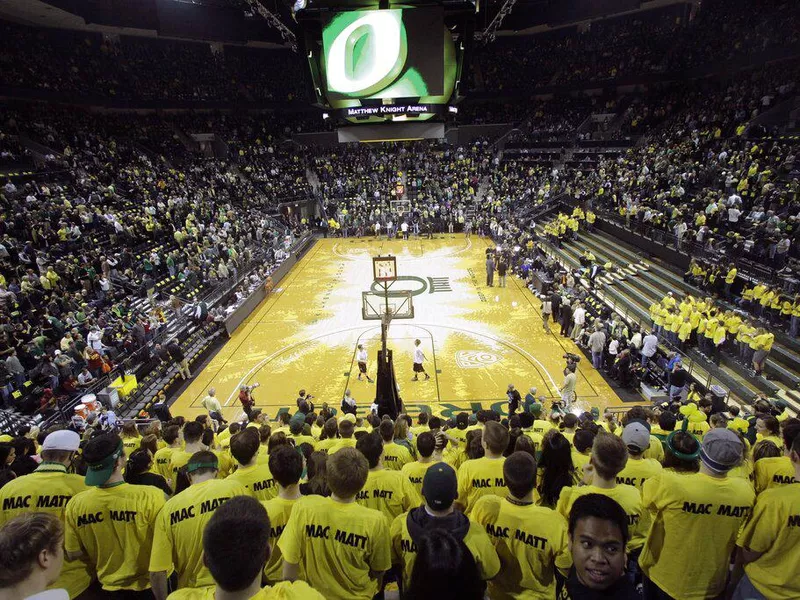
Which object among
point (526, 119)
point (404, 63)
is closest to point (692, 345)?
point (404, 63)

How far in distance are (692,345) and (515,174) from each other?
2464 centimetres

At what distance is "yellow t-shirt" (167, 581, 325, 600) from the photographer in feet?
7.13

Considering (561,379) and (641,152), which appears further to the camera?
(641,152)

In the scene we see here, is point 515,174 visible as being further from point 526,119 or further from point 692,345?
point 692,345

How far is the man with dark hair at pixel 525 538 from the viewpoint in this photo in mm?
3117

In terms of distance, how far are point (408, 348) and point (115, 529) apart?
12.4m

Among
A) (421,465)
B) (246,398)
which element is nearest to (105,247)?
(246,398)

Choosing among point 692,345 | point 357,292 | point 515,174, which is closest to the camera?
point 692,345

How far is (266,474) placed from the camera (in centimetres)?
439

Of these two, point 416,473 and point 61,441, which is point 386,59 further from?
point 61,441

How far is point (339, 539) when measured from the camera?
3.07m

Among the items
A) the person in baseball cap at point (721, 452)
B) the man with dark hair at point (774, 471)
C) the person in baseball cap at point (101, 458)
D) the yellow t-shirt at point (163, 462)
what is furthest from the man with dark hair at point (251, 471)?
the man with dark hair at point (774, 471)

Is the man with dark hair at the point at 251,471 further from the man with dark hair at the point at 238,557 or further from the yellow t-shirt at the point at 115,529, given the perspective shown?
the man with dark hair at the point at 238,557

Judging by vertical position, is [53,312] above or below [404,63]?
below
